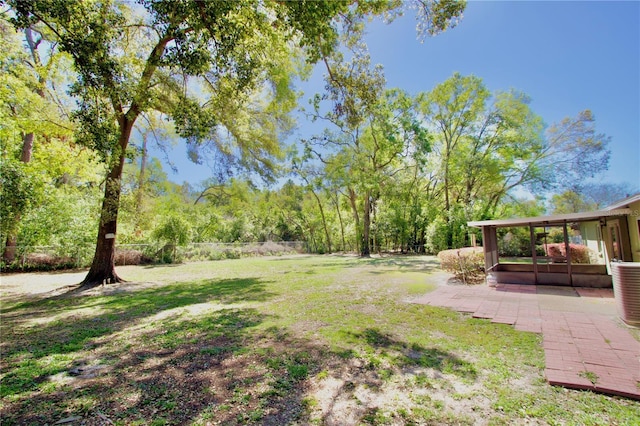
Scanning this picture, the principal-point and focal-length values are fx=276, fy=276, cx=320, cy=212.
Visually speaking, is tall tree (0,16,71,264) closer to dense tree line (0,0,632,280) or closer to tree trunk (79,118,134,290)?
dense tree line (0,0,632,280)

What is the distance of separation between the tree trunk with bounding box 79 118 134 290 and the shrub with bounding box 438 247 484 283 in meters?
10.8

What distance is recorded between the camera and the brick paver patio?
2.74m

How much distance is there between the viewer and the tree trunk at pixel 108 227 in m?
8.25

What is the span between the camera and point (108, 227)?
348 inches

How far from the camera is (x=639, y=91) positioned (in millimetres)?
8016

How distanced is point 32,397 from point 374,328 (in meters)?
4.00

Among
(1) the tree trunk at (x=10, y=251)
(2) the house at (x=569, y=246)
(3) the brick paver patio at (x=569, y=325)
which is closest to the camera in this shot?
(3) the brick paver patio at (x=569, y=325)

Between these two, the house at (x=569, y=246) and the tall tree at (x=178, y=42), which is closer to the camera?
the tall tree at (x=178, y=42)

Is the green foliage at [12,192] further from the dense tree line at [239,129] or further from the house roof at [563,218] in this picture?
the house roof at [563,218]

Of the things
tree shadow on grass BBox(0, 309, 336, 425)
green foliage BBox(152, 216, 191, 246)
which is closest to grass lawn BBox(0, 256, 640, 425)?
tree shadow on grass BBox(0, 309, 336, 425)

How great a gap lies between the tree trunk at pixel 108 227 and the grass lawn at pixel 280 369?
287 centimetres

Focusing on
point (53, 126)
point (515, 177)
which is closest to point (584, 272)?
point (515, 177)

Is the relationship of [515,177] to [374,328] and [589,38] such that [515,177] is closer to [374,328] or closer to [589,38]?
[589,38]

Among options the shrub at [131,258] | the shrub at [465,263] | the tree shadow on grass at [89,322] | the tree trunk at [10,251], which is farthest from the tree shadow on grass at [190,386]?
the shrub at [131,258]
